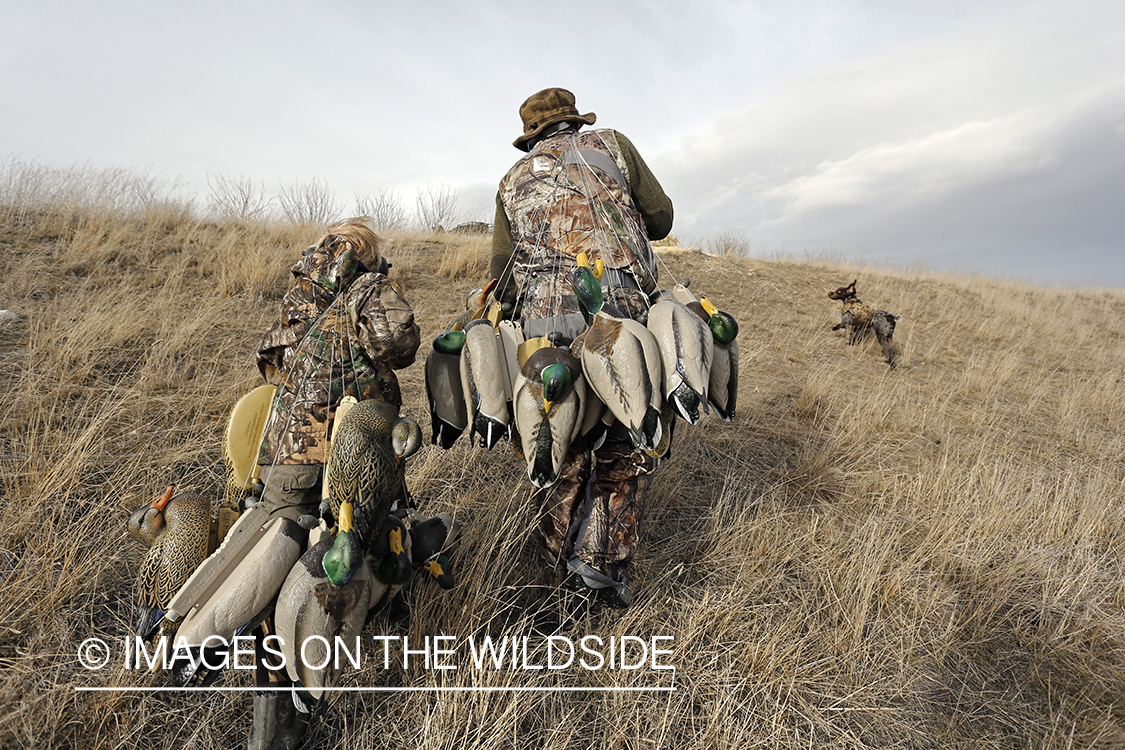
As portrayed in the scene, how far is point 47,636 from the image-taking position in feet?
6.59

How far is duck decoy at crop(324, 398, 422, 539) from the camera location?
1.10 meters

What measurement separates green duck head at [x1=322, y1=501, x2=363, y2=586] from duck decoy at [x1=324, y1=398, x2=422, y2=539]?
21 millimetres

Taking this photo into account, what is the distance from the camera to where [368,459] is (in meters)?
1.10

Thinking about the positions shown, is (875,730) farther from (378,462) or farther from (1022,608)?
(378,462)

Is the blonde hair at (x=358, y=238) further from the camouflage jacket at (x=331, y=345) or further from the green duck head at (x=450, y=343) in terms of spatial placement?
the green duck head at (x=450, y=343)

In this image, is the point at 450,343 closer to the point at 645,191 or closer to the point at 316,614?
the point at 316,614

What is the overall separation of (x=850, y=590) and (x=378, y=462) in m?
2.47

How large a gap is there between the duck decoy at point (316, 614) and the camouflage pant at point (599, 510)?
111 centimetres

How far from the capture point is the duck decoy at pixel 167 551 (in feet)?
4.27

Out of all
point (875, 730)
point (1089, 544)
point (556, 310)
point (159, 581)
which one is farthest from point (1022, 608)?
point (159, 581)

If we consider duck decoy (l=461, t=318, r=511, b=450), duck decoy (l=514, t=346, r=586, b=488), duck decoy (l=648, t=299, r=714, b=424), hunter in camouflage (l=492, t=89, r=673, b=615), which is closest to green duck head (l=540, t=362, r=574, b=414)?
duck decoy (l=514, t=346, r=586, b=488)

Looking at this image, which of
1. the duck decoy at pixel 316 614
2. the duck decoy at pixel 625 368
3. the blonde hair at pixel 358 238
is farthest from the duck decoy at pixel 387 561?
the blonde hair at pixel 358 238

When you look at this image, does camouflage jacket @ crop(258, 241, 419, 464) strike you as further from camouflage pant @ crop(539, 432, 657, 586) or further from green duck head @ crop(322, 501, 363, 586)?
camouflage pant @ crop(539, 432, 657, 586)

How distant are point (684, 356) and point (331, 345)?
1324mm
